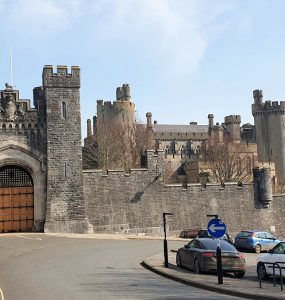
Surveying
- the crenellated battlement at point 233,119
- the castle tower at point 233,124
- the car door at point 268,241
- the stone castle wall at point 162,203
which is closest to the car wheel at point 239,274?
the car door at point 268,241

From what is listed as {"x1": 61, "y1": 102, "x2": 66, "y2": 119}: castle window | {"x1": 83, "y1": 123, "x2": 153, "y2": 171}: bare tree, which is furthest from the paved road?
{"x1": 83, "y1": 123, "x2": 153, "y2": 171}: bare tree

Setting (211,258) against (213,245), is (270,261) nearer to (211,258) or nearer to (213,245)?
(211,258)

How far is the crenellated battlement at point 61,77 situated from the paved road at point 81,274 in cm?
1186

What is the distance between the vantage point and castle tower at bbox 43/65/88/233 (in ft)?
113

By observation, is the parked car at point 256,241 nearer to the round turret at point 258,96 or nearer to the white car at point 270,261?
the white car at point 270,261

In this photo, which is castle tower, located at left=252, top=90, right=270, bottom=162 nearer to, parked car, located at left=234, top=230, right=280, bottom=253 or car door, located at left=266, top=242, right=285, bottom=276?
parked car, located at left=234, top=230, right=280, bottom=253

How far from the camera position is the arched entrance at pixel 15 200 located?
1355 inches

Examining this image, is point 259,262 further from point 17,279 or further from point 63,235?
point 63,235

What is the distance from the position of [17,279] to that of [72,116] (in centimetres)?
2059

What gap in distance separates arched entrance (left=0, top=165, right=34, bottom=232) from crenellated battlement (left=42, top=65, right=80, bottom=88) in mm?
6133

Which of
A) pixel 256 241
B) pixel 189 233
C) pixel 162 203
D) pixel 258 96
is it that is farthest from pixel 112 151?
pixel 258 96

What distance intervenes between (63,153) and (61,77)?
5.19 meters

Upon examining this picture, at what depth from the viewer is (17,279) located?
1572 cm

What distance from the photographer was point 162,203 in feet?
125
